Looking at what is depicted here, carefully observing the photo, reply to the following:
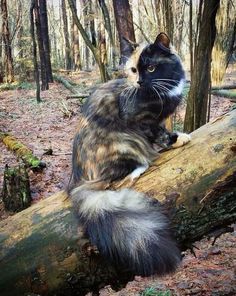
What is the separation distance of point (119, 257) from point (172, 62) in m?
1.64

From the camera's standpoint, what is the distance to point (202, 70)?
4.22 metres

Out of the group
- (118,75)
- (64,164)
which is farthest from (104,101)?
(64,164)

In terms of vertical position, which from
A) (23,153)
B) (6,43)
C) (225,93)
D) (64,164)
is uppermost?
(6,43)

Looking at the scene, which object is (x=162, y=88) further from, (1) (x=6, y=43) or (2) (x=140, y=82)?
(1) (x=6, y=43)

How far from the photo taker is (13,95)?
14641 mm

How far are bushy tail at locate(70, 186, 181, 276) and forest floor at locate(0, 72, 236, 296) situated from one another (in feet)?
2.29

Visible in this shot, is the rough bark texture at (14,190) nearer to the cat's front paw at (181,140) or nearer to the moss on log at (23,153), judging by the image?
the moss on log at (23,153)

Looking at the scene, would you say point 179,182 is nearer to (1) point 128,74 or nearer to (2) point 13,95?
(1) point 128,74

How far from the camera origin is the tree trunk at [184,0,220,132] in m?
4.06

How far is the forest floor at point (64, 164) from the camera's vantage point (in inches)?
146

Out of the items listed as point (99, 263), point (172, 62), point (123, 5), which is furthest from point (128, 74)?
point (123, 5)

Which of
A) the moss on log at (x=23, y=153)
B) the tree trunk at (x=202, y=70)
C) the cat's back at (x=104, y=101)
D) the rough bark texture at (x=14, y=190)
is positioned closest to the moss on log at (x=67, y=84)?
the moss on log at (x=23, y=153)

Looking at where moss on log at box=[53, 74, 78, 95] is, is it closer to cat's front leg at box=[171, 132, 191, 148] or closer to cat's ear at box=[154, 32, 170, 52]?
cat's ear at box=[154, 32, 170, 52]

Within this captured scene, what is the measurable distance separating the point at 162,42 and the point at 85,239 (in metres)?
1.65
